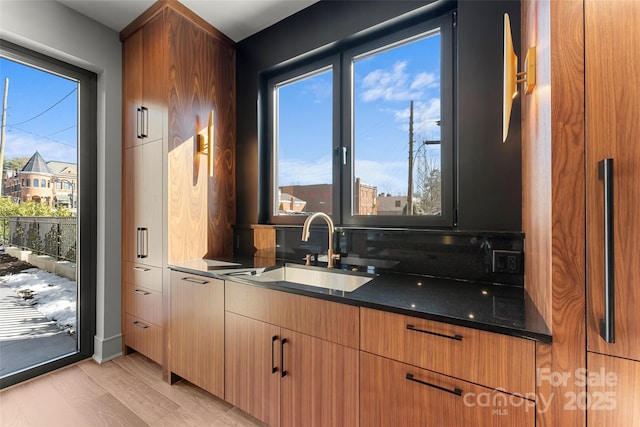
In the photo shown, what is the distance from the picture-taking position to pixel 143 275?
2074mm

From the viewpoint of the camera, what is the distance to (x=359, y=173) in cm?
189

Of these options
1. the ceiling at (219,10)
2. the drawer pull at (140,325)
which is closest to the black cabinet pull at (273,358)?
the drawer pull at (140,325)

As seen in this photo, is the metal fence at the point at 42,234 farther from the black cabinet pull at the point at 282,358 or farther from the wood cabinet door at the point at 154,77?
the black cabinet pull at the point at 282,358

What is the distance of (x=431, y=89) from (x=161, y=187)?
1.90 m

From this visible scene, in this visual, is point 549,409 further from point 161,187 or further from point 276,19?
point 276,19

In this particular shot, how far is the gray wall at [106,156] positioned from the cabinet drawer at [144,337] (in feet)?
0.39

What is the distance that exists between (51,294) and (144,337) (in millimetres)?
803

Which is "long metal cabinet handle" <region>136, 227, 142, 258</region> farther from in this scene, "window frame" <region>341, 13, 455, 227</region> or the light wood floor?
"window frame" <region>341, 13, 455, 227</region>

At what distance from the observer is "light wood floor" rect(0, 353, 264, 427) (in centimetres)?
151

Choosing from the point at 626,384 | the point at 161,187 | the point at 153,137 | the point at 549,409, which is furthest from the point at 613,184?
the point at 153,137

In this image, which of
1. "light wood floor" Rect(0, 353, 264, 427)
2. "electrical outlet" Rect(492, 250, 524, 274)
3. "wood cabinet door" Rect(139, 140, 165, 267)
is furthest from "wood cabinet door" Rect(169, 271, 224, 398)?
"electrical outlet" Rect(492, 250, 524, 274)

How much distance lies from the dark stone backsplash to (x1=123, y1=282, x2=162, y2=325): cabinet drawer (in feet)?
3.75

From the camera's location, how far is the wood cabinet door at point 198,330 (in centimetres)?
155

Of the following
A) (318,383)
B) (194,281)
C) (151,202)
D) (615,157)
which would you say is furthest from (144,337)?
(615,157)
